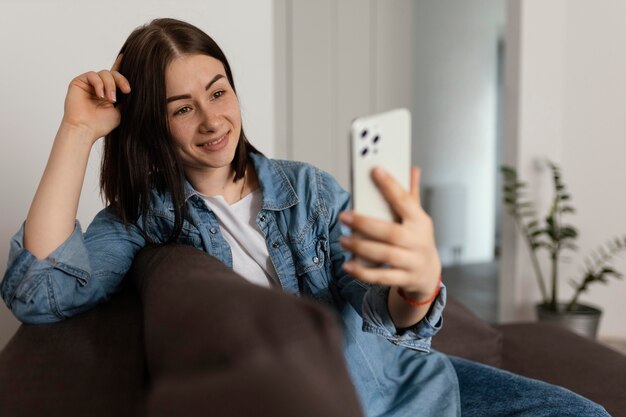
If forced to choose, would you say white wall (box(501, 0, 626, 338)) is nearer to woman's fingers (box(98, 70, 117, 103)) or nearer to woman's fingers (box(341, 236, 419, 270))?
woman's fingers (box(98, 70, 117, 103))

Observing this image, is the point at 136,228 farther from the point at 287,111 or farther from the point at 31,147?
the point at 287,111

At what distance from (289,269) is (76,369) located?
44cm

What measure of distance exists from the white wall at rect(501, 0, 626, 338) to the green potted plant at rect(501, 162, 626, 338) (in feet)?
0.18

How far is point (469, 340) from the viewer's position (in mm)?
1762

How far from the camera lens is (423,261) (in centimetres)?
77

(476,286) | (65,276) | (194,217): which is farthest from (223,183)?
(476,286)

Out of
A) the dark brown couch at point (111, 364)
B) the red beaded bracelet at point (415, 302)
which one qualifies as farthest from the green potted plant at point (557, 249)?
the red beaded bracelet at point (415, 302)

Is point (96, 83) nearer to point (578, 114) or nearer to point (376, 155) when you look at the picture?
point (376, 155)

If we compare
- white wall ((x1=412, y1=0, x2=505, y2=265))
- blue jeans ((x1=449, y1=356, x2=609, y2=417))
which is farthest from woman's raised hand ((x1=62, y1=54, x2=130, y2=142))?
white wall ((x1=412, y1=0, x2=505, y2=265))

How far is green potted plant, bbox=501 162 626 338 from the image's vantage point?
323 centimetres

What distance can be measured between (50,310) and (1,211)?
0.66 metres

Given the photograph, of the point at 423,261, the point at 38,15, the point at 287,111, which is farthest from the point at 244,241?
the point at 287,111

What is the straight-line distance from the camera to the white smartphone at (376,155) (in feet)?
2.49

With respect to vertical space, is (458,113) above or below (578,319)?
above
